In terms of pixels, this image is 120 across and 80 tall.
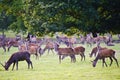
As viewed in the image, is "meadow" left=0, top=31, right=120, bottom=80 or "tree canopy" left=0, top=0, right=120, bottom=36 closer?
"tree canopy" left=0, top=0, right=120, bottom=36

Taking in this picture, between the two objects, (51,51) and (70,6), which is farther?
(51,51)

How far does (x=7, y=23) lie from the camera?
9.28m

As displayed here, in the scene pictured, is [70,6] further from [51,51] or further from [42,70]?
[51,51]

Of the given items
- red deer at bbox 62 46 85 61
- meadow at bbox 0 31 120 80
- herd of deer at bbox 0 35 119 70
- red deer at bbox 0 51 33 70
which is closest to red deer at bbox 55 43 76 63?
herd of deer at bbox 0 35 119 70

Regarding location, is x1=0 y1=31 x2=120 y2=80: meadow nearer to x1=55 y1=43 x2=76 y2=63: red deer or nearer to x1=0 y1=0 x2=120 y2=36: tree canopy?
x1=0 y1=0 x2=120 y2=36: tree canopy

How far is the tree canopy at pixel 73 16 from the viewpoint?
7941 millimetres

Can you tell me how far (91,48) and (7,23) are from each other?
2.73 metres

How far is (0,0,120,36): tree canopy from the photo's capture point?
7.94 m

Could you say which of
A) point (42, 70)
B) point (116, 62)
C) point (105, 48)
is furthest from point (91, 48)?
point (42, 70)

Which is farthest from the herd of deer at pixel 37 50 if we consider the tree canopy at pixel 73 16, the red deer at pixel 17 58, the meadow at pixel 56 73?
the tree canopy at pixel 73 16

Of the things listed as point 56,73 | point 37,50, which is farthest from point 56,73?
point 37,50

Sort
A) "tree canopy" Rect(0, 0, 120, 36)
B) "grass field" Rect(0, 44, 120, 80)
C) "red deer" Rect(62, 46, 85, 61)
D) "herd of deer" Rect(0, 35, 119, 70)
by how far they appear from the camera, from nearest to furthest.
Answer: "tree canopy" Rect(0, 0, 120, 36)
"grass field" Rect(0, 44, 120, 80)
"herd of deer" Rect(0, 35, 119, 70)
"red deer" Rect(62, 46, 85, 61)

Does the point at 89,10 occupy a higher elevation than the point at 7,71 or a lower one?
higher

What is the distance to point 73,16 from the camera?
27.1 feet
